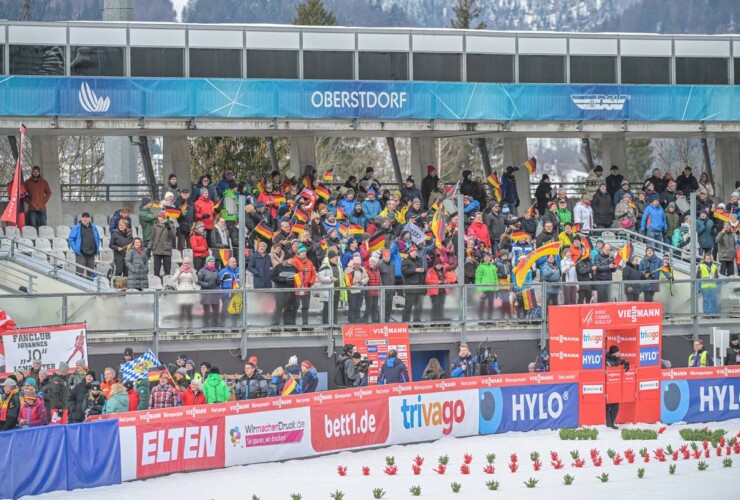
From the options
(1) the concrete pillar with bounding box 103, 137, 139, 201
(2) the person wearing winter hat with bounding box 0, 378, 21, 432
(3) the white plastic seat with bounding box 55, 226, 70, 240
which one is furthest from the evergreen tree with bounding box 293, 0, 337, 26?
(2) the person wearing winter hat with bounding box 0, 378, 21, 432

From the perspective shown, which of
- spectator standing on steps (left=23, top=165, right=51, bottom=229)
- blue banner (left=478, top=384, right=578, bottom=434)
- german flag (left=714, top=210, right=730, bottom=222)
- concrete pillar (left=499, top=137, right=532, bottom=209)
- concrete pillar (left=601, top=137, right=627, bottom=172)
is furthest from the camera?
concrete pillar (left=601, top=137, right=627, bottom=172)

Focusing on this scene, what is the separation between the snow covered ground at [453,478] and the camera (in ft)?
67.3

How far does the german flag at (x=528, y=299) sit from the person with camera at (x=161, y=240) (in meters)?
6.92

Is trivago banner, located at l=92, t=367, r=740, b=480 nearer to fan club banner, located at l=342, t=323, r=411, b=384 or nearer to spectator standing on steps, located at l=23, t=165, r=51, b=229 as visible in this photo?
fan club banner, located at l=342, t=323, r=411, b=384

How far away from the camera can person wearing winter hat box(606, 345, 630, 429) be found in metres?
27.5

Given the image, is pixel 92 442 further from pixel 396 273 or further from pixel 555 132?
pixel 555 132

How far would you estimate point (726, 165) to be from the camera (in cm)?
4247

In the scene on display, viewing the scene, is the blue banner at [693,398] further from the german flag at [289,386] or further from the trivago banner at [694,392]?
the german flag at [289,386]

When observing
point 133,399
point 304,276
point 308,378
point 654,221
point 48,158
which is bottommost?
point 133,399

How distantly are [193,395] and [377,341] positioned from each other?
4812 millimetres

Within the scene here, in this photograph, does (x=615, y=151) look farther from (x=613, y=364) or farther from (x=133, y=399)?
(x=133, y=399)

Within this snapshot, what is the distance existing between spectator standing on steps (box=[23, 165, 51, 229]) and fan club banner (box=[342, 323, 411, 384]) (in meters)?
7.93

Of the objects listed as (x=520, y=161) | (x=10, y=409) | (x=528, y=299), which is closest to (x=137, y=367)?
(x=10, y=409)

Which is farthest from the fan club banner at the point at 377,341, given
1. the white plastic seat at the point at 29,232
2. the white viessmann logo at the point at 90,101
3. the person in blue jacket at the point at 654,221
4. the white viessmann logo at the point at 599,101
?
the white viessmann logo at the point at 599,101
